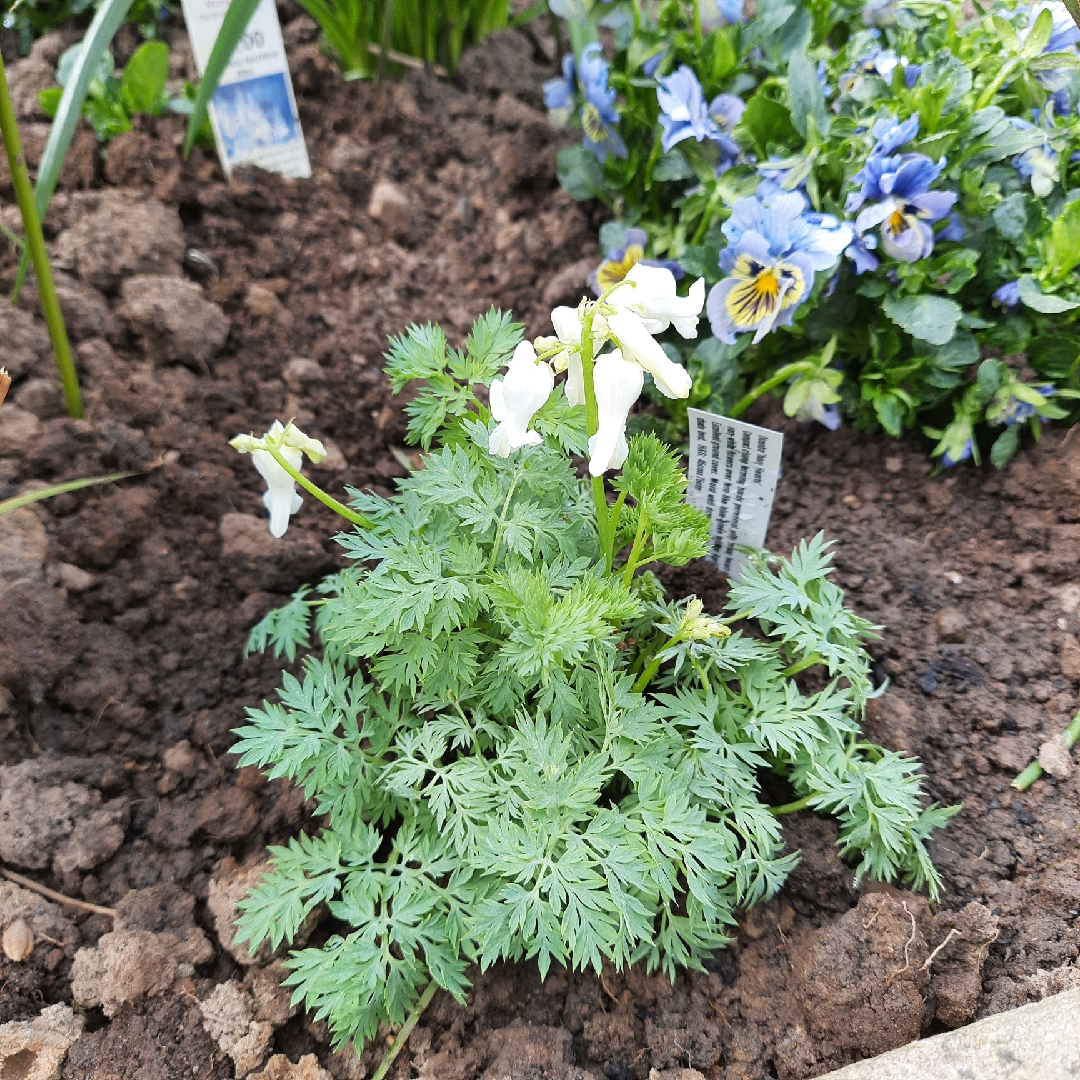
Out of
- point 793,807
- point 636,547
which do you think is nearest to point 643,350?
point 636,547

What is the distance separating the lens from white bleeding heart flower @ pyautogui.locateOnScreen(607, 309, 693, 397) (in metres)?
0.98

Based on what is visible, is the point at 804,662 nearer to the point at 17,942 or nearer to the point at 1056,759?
the point at 1056,759

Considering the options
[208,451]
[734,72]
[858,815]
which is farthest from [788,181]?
[208,451]

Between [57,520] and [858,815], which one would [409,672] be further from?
[57,520]

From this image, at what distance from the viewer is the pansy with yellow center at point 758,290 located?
1.65 meters

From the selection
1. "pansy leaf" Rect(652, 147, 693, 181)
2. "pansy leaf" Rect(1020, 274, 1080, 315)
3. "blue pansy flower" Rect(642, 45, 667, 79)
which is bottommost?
"pansy leaf" Rect(1020, 274, 1080, 315)

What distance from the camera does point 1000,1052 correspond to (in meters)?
1.05

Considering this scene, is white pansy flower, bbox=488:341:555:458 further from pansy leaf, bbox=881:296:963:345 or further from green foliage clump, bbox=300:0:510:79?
green foliage clump, bbox=300:0:510:79

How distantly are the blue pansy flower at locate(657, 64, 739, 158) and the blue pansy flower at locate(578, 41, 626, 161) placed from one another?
0.16 m

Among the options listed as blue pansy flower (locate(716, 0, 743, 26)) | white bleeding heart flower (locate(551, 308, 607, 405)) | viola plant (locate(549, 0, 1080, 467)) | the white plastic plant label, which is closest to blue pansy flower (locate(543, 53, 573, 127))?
viola plant (locate(549, 0, 1080, 467))

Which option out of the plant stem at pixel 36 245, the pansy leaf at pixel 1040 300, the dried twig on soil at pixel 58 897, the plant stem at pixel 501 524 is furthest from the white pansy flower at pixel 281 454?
the pansy leaf at pixel 1040 300

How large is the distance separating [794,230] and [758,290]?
0.12 m

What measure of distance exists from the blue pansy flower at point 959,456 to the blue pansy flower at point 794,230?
0.45 m

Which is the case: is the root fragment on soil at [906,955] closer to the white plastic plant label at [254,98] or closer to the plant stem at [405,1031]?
the plant stem at [405,1031]
